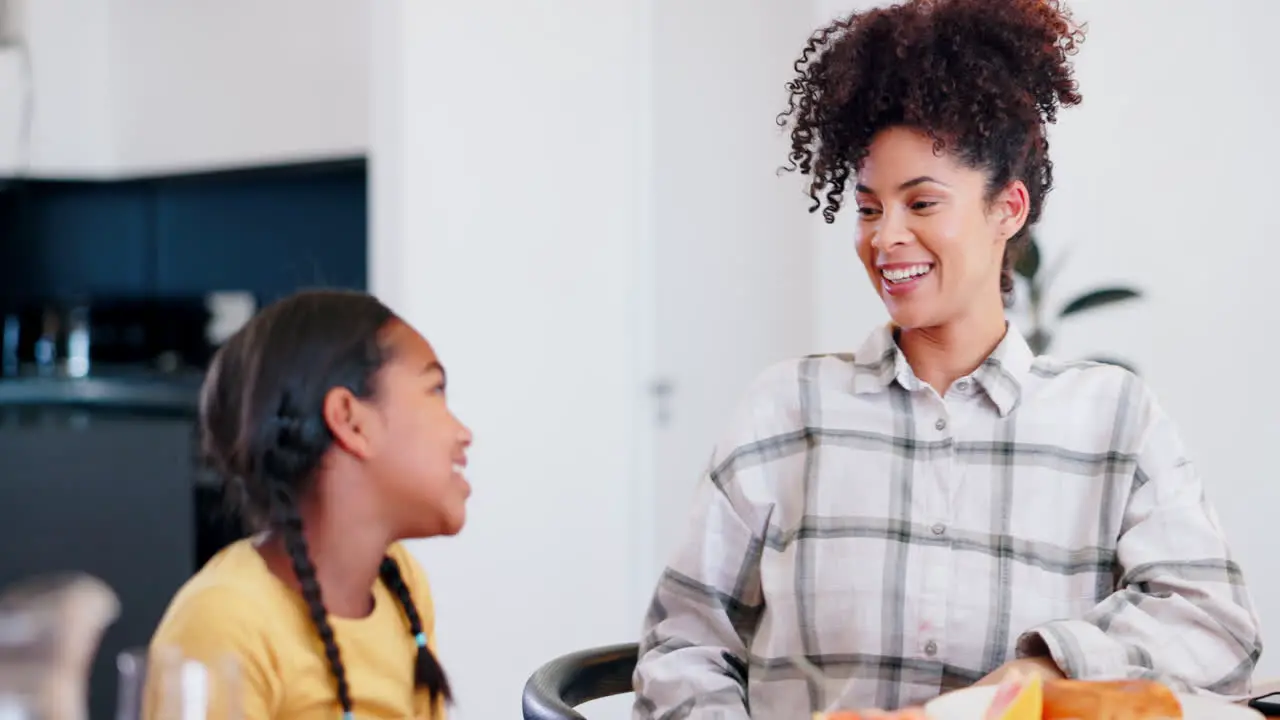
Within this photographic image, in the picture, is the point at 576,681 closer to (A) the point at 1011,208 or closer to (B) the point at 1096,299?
(A) the point at 1011,208

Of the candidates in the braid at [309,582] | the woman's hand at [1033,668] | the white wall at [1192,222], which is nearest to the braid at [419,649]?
the braid at [309,582]

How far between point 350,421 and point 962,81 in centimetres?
72

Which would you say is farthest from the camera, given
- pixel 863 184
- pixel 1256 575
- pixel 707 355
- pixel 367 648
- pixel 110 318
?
pixel 110 318

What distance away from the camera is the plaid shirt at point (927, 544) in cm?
149

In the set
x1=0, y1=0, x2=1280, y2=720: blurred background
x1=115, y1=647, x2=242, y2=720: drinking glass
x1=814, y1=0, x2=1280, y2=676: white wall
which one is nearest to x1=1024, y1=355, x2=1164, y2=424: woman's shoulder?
x1=115, y1=647, x2=242, y2=720: drinking glass

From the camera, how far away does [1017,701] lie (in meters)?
Result: 1.04

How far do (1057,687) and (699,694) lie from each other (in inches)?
19.9

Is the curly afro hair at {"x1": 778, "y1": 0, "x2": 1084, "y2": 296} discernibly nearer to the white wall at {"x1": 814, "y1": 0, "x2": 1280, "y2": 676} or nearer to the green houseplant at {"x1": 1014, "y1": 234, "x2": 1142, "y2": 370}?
the green houseplant at {"x1": 1014, "y1": 234, "x2": 1142, "y2": 370}

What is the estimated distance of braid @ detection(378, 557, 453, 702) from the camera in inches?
58.0

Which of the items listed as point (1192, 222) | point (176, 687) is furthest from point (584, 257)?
point (176, 687)

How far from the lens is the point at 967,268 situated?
5.25 ft

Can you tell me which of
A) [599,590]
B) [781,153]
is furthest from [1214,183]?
[599,590]

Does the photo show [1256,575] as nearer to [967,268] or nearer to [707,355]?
[707,355]

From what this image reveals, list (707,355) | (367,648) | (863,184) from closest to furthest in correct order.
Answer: (367,648) < (863,184) < (707,355)
